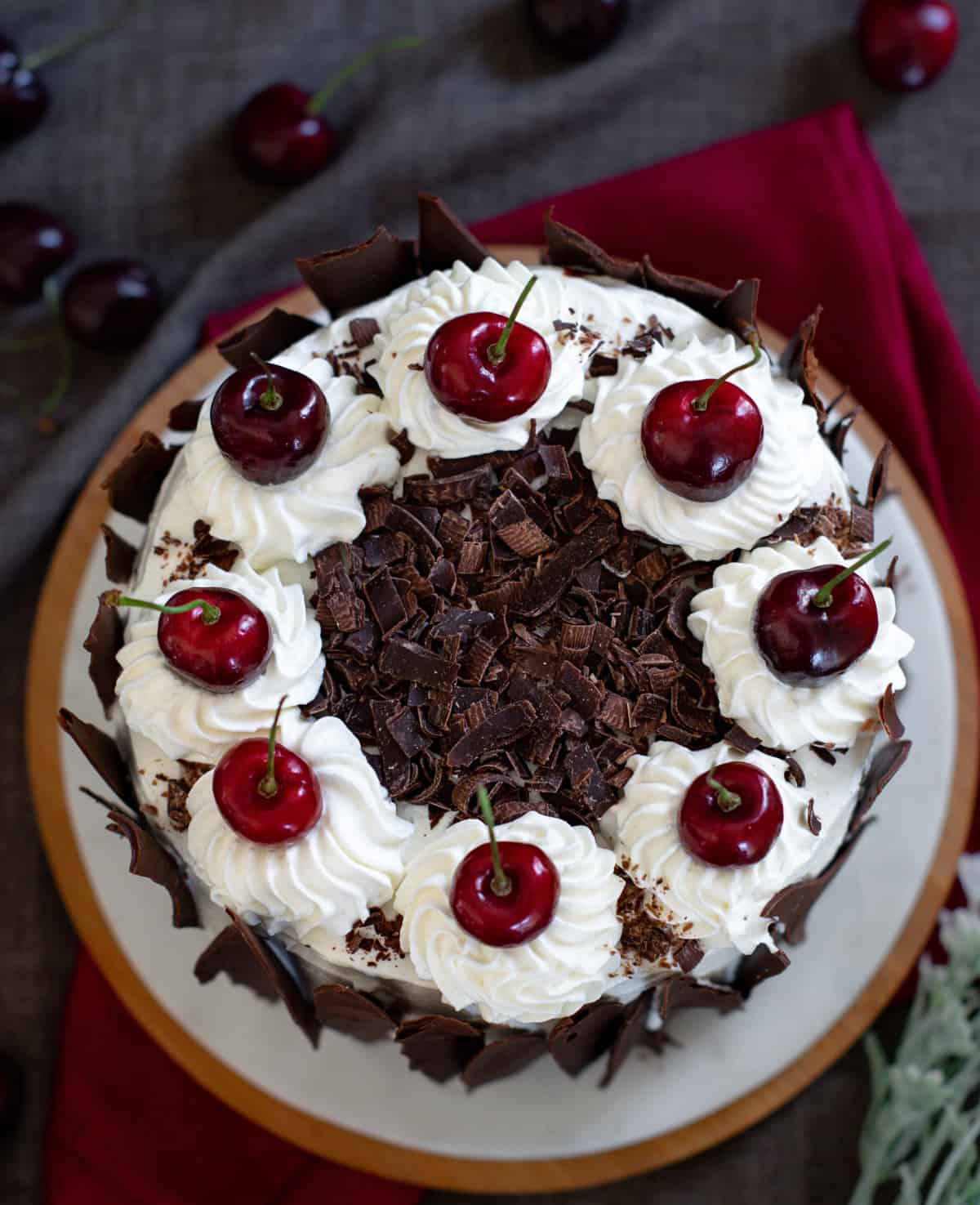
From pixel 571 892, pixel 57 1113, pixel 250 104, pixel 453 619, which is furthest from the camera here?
pixel 250 104

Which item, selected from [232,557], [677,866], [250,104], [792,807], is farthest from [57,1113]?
[250,104]

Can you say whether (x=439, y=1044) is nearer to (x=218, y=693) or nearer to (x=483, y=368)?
(x=218, y=693)

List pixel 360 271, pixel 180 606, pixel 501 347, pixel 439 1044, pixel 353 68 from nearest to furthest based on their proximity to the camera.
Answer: pixel 180 606 → pixel 501 347 → pixel 439 1044 → pixel 360 271 → pixel 353 68

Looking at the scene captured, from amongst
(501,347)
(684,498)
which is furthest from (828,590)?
(501,347)

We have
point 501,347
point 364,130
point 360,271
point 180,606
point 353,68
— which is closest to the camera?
point 180,606

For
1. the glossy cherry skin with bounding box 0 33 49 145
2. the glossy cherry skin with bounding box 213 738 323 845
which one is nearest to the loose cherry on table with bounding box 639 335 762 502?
the glossy cherry skin with bounding box 213 738 323 845

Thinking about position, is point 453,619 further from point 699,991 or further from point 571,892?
point 699,991

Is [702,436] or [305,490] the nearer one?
[702,436]
